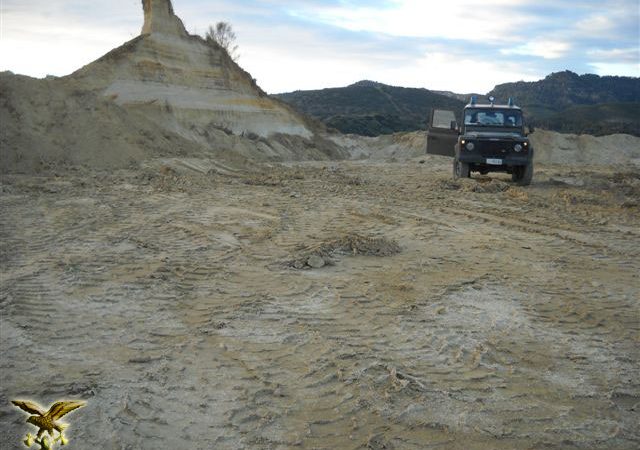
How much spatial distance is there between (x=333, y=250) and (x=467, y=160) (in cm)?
784

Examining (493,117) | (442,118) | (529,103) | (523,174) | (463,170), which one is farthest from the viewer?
(529,103)

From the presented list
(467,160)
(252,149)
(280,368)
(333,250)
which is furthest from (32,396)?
(252,149)

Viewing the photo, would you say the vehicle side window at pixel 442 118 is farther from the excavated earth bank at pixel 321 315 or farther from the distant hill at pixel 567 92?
the distant hill at pixel 567 92

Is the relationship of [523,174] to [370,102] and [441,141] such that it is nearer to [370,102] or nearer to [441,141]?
[441,141]

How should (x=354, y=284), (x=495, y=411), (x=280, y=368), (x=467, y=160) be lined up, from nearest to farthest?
(x=495, y=411) < (x=280, y=368) < (x=354, y=284) < (x=467, y=160)

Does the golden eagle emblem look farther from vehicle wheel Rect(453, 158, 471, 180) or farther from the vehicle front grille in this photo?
vehicle wheel Rect(453, 158, 471, 180)

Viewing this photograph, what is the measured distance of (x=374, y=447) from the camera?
130 inches

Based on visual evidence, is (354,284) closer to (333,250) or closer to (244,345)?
(333,250)

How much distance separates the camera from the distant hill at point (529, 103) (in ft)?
171

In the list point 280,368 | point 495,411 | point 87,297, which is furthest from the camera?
point 87,297

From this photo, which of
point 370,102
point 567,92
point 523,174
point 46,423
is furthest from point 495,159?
point 567,92

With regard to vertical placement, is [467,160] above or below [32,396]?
above

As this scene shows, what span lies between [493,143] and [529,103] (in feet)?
255

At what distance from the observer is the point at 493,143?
14.0m
